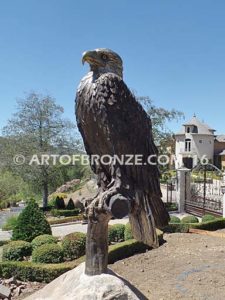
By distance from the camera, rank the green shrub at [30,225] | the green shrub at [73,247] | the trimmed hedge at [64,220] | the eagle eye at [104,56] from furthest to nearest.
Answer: the trimmed hedge at [64,220], the green shrub at [30,225], the green shrub at [73,247], the eagle eye at [104,56]

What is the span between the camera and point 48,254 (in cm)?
870

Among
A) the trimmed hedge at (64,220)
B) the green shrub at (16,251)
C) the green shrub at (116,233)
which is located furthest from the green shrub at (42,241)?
the trimmed hedge at (64,220)

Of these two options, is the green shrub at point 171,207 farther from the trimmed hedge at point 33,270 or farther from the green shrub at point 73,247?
the trimmed hedge at point 33,270

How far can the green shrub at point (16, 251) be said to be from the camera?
8938 mm

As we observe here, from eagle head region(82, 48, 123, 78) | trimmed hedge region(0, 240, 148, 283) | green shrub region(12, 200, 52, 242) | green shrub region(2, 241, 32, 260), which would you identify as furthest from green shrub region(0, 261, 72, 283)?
eagle head region(82, 48, 123, 78)

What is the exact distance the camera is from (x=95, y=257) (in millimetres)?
4668

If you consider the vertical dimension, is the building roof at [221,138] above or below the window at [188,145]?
above

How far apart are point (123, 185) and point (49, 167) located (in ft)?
65.7

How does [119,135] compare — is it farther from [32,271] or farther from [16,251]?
[16,251]

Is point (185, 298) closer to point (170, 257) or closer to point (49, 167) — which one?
point (170, 257)

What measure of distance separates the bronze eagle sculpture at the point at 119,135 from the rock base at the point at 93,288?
0.78 meters

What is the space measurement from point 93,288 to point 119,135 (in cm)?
194

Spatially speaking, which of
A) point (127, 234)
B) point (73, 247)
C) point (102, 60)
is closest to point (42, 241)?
point (73, 247)

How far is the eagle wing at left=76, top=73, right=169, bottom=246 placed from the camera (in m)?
4.15
